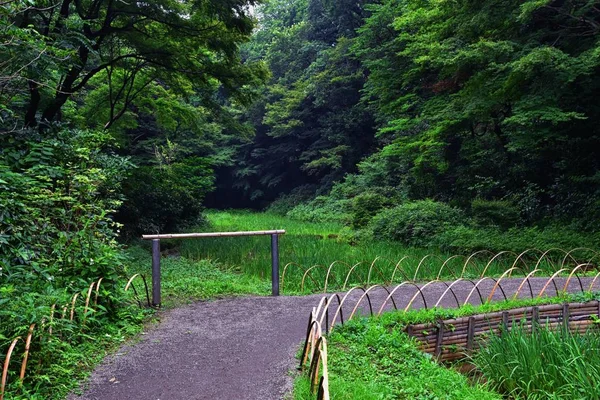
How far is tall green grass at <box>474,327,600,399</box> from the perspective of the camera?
3.45 metres

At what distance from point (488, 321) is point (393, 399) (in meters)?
1.92

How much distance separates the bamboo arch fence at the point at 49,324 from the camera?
2.76 metres

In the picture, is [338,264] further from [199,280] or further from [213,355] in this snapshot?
[213,355]

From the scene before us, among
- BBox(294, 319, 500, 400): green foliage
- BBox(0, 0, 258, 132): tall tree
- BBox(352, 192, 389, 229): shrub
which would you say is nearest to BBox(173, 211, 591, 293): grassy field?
BBox(294, 319, 500, 400): green foliage

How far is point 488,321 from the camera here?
4473 millimetres

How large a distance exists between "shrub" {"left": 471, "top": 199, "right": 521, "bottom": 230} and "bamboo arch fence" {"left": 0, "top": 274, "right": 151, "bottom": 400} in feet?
31.2

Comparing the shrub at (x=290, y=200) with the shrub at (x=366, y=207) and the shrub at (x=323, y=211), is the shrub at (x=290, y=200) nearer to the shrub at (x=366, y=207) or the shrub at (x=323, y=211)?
the shrub at (x=323, y=211)

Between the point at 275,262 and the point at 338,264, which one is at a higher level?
the point at 275,262

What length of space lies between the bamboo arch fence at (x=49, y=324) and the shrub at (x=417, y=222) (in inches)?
312

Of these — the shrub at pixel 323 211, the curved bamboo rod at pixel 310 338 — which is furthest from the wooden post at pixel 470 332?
the shrub at pixel 323 211

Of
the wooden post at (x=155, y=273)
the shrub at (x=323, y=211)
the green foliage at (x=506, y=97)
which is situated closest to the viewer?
the wooden post at (x=155, y=273)

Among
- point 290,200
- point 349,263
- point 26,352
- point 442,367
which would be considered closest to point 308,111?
point 290,200

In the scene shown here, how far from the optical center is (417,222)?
11195 mm

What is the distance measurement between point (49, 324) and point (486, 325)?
12.6 feet
